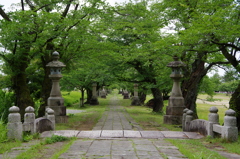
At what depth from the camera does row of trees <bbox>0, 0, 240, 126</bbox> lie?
7.97 meters

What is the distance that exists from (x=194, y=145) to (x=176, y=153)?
3.63ft

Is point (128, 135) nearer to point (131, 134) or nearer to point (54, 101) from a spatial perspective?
point (131, 134)

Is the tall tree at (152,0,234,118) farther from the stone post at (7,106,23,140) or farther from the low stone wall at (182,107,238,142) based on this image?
the stone post at (7,106,23,140)

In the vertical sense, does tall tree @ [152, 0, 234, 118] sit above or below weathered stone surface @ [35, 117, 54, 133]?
above

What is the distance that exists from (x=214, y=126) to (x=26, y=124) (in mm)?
5385

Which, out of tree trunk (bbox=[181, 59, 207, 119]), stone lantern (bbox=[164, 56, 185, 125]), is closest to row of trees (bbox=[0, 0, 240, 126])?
tree trunk (bbox=[181, 59, 207, 119])

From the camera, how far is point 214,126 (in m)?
6.40

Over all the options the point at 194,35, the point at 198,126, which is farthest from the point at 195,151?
the point at 194,35

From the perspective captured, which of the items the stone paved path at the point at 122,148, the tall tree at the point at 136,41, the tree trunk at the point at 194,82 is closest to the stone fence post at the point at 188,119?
the stone paved path at the point at 122,148

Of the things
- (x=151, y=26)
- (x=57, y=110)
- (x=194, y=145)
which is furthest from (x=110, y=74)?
(x=194, y=145)

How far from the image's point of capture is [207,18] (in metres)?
7.19

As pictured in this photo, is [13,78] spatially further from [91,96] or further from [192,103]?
[91,96]

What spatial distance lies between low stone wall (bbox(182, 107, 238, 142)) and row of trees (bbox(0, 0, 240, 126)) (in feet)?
5.65

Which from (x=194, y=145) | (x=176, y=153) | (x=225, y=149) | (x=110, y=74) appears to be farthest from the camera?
Answer: (x=110, y=74)
